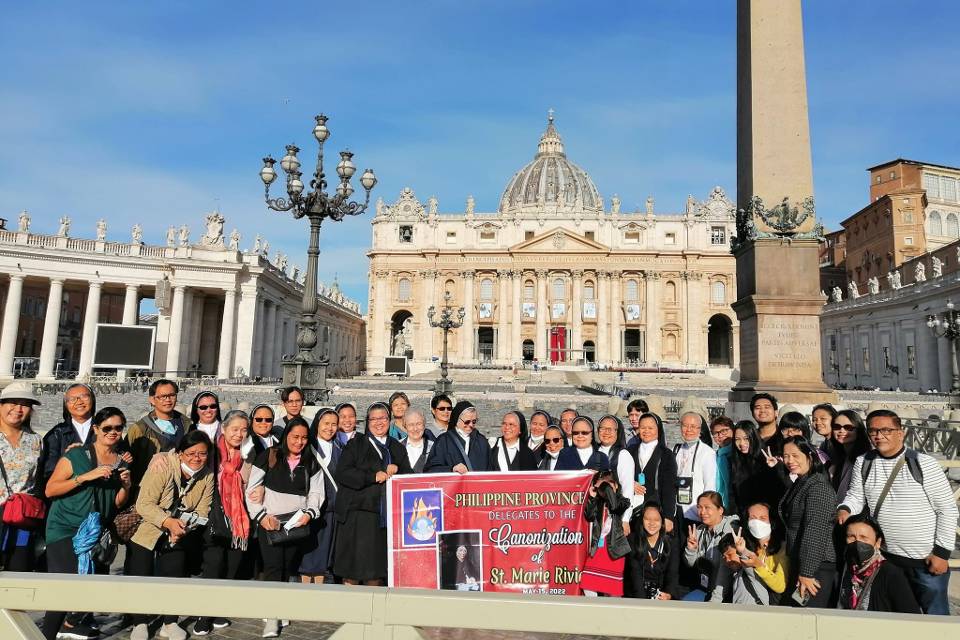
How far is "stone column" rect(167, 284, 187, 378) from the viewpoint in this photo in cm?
3433

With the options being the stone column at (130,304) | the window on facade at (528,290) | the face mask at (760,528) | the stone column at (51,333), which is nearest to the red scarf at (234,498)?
the face mask at (760,528)

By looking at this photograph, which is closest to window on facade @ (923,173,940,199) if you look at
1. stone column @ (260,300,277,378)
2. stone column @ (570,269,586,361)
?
stone column @ (570,269,586,361)

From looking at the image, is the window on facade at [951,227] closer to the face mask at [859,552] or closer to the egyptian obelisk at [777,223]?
the egyptian obelisk at [777,223]

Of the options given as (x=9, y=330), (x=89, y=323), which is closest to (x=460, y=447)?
(x=89, y=323)

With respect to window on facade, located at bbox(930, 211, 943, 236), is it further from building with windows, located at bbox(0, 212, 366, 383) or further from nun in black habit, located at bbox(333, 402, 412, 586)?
nun in black habit, located at bbox(333, 402, 412, 586)

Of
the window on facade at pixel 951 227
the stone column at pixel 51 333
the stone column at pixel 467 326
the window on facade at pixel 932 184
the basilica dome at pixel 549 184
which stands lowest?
the stone column at pixel 51 333

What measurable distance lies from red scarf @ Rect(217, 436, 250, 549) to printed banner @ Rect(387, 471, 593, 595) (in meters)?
1.05

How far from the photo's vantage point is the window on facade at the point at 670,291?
63994 millimetres

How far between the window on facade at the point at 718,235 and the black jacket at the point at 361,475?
66.8 m

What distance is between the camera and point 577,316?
2490 inches

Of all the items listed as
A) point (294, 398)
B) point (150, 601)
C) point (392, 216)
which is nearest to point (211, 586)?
point (150, 601)

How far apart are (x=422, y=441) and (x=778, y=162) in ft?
27.2

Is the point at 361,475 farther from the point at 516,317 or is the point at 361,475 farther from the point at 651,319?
the point at 651,319

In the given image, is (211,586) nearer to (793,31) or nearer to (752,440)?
(752,440)
